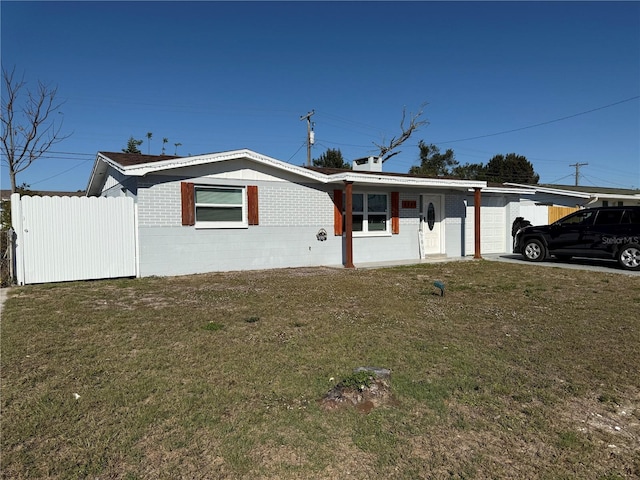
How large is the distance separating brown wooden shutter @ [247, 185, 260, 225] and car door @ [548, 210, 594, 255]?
8894 mm

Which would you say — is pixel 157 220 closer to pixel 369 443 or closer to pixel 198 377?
pixel 198 377

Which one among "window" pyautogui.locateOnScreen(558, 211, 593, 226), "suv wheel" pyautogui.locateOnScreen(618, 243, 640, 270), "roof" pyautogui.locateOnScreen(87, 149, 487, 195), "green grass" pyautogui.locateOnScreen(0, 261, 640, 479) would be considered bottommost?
"green grass" pyautogui.locateOnScreen(0, 261, 640, 479)

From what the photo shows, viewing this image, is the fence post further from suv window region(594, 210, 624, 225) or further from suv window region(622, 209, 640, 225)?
suv window region(622, 209, 640, 225)

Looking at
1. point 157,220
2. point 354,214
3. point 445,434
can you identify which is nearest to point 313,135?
point 354,214

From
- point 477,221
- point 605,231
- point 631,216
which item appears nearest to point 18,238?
point 477,221

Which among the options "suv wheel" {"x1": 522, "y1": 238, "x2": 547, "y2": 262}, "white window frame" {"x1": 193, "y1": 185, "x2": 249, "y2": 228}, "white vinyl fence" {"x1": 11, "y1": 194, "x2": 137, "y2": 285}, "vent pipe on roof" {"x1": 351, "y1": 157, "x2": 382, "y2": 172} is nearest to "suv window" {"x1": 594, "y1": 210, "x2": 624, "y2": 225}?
"suv wheel" {"x1": 522, "y1": 238, "x2": 547, "y2": 262}

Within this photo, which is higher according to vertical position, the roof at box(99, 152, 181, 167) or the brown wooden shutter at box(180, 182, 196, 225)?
the roof at box(99, 152, 181, 167)

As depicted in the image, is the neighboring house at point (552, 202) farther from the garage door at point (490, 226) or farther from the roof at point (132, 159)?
the roof at point (132, 159)

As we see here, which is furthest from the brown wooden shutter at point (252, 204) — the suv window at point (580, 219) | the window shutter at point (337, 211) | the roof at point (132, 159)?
the suv window at point (580, 219)

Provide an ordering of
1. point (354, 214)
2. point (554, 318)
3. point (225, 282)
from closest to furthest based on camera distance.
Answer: point (554, 318)
point (225, 282)
point (354, 214)

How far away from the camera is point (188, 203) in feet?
36.1

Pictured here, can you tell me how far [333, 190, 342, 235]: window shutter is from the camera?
13523mm

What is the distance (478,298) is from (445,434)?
17.3 ft

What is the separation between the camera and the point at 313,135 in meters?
32.8
